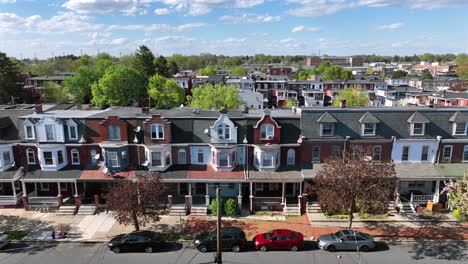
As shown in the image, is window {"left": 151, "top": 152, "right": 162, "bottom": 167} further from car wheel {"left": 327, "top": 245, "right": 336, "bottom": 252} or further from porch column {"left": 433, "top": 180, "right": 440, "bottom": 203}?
porch column {"left": 433, "top": 180, "right": 440, "bottom": 203}

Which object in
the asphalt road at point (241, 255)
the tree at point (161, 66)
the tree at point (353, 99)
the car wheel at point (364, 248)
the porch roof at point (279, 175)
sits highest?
the tree at point (161, 66)

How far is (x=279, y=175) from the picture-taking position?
33000 mm

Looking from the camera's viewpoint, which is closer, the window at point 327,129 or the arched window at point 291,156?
the window at point 327,129

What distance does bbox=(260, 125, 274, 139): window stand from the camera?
33812 millimetres

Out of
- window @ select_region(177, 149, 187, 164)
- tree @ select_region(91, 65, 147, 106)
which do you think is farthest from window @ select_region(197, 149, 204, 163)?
tree @ select_region(91, 65, 147, 106)

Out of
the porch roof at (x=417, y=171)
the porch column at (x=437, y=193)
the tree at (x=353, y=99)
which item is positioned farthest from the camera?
the tree at (x=353, y=99)

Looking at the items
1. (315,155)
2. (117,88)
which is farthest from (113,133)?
(117,88)

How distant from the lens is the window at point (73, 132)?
35000mm

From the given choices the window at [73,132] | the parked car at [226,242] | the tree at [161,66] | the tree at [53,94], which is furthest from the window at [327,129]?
the tree at [161,66]

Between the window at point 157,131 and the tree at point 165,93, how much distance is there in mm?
44445

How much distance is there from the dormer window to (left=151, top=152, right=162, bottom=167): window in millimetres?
10539

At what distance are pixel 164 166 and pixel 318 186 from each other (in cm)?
1519

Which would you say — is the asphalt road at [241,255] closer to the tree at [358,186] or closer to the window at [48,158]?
the tree at [358,186]

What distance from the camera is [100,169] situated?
1366 inches
